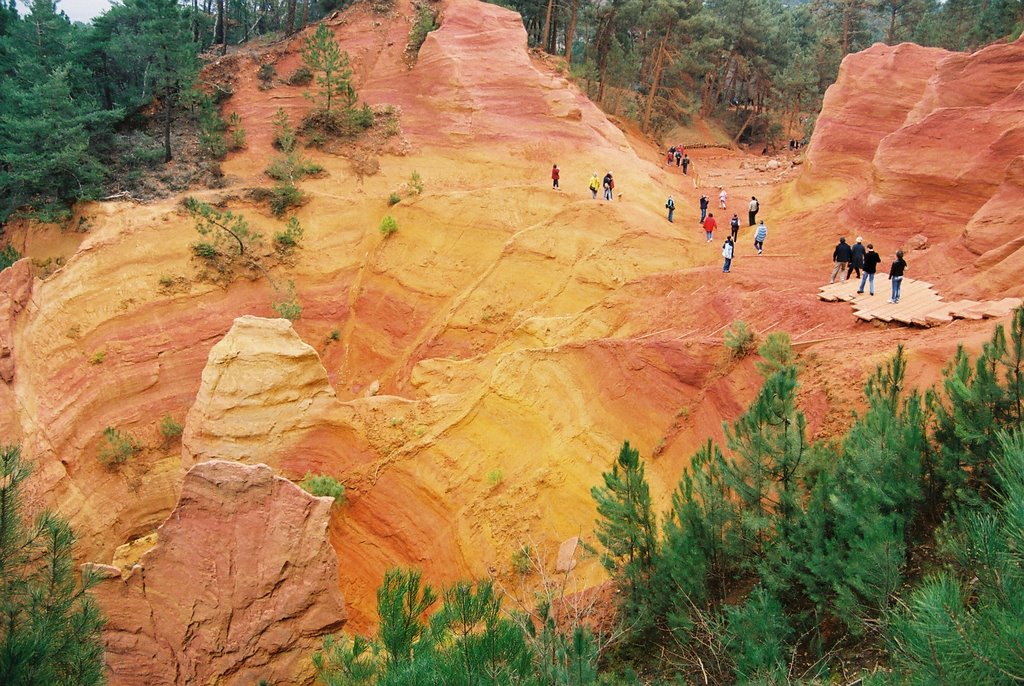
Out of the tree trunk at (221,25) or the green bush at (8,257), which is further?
the tree trunk at (221,25)

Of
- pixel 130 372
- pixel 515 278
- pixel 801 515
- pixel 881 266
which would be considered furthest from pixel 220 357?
pixel 881 266

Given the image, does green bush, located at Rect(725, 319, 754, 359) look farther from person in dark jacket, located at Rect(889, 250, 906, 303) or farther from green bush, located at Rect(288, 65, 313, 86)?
green bush, located at Rect(288, 65, 313, 86)

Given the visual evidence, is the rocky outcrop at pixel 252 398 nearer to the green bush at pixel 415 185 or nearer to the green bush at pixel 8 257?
the green bush at pixel 415 185

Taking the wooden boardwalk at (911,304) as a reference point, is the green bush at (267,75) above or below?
above

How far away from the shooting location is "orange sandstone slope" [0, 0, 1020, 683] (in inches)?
617

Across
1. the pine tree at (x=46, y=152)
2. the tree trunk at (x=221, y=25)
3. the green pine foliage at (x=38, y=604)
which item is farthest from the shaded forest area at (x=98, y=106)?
the green pine foliage at (x=38, y=604)

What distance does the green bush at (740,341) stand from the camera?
14844mm

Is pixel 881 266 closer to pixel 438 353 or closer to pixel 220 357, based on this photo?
pixel 438 353

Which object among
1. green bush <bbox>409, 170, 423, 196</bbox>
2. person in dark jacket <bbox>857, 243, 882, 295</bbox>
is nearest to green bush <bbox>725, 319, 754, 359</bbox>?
person in dark jacket <bbox>857, 243, 882, 295</bbox>

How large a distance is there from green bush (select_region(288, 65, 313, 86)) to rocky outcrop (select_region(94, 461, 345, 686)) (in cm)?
2270

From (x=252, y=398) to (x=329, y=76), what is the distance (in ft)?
54.2

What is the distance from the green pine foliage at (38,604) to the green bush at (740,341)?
12.4 metres

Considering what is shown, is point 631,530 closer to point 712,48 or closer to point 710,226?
point 710,226

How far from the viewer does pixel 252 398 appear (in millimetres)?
17609
